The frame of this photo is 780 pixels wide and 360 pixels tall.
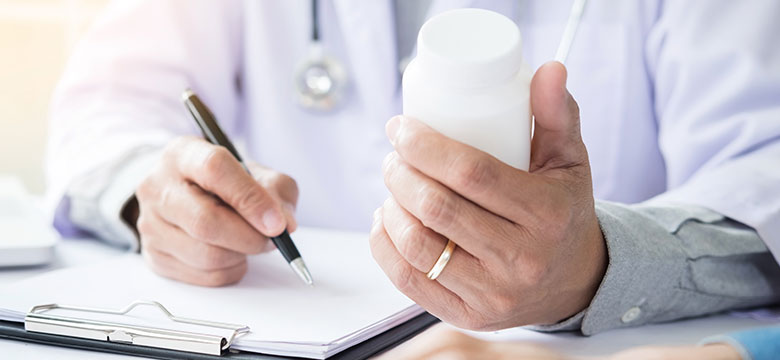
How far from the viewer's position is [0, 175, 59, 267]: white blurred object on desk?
2.49ft

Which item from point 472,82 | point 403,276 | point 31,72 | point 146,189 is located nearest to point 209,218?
point 146,189

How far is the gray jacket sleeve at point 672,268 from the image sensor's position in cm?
56

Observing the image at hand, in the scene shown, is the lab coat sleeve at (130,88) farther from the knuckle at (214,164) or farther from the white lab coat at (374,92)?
the knuckle at (214,164)

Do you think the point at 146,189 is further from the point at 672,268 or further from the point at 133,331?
the point at 672,268

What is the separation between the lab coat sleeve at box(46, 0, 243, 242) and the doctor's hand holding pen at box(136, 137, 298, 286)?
215 mm

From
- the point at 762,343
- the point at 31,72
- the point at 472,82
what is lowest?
the point at 762,343

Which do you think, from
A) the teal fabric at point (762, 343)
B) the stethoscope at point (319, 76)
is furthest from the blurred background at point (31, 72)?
the teal fabric at point (762, 343)

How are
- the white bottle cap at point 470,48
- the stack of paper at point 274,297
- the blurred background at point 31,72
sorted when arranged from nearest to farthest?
the white bottle cap at point 470,48 → the stack of paper at point 274,297 → the blurred background at point 31,72

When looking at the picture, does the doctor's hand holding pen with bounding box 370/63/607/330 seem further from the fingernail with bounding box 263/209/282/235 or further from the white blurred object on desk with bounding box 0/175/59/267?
the white blurred object on desk with bounding box 0/175/59/267

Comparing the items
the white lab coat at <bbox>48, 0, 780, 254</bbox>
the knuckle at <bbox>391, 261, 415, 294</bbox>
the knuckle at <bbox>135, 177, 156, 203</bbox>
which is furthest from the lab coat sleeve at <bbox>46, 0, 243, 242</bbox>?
the knuckle at <bbox>391, 261, 415, 294</bbox>

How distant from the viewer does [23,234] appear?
2.65 ft

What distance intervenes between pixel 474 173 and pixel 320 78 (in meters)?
0.58

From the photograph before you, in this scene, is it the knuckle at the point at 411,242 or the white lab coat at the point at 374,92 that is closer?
the knuckle at the point at 411,242

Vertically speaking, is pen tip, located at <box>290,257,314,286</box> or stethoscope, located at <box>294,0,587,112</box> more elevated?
stethoscope, located at <box>294,0,587,112</box>
